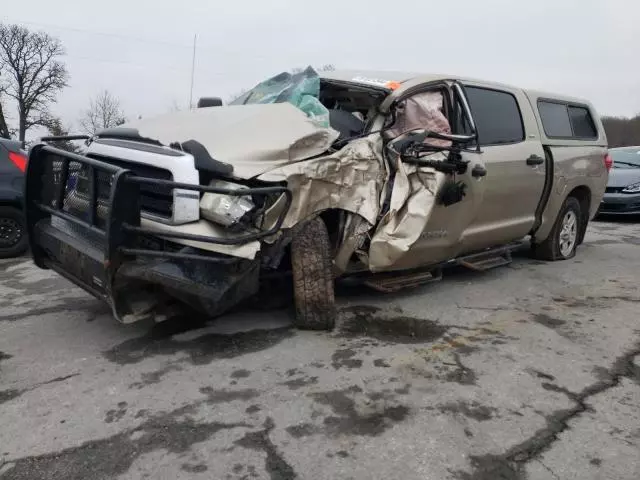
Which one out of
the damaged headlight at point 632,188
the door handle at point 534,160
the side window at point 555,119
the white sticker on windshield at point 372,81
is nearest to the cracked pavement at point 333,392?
the door handle at point 534,160

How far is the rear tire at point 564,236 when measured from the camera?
6777 mm

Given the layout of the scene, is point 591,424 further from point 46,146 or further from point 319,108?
point 46,146

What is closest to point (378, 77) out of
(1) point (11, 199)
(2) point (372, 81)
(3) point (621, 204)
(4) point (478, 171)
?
(2) point (372, 81)

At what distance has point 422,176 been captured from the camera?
4.42 m

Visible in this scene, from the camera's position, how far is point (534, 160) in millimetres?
5688

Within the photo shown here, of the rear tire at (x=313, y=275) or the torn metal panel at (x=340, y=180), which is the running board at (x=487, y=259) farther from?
the rear tire at (x=313, y=275)

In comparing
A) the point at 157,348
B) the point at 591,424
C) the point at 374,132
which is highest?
the point at 374,132

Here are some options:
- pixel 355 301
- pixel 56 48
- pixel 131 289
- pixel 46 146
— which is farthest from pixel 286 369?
pixel 56 48

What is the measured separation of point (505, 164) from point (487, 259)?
41.0 inches

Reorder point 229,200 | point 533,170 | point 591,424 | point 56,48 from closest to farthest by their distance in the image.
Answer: point 591,424, point 229,200, point 533,170, point 56,48

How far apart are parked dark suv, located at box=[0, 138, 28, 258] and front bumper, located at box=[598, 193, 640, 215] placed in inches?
394

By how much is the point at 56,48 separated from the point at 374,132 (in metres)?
40.1

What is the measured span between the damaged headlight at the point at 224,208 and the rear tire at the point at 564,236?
4.50 metres

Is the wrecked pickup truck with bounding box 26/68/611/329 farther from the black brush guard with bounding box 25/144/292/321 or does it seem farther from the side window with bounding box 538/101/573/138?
the side window with bounding box 538/101/573/138
